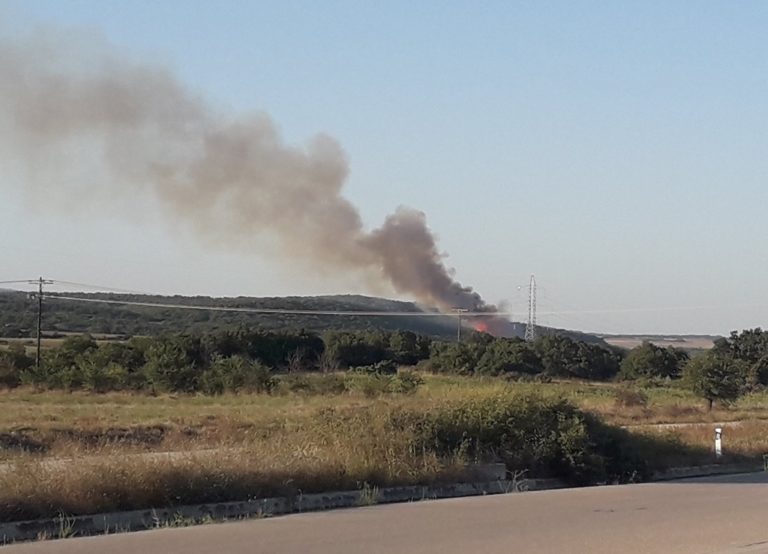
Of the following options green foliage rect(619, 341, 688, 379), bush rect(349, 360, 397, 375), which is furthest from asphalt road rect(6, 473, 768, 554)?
green foliage rect(619, 341, 688, 379)

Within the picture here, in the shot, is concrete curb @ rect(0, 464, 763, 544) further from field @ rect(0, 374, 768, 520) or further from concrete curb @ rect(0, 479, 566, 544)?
field @ rect(0, 374, 768, 520)

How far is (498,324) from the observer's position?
327 feet

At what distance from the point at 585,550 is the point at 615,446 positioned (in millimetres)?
9660

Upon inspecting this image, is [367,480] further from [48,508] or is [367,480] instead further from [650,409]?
[650,409]

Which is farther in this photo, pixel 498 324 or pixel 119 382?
pixel 498 324

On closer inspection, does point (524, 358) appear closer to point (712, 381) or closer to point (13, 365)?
point (712, 381)

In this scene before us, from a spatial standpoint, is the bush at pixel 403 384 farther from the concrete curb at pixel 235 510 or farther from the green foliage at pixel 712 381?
the concrete curb at pixel 235 510

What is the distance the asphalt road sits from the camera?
1083 centimetres

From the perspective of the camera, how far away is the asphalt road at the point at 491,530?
35.5 ft

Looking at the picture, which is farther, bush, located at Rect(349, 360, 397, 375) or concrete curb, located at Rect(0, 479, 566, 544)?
bush, located at Rect(349, 360, 397, 375)

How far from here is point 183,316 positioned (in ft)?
448

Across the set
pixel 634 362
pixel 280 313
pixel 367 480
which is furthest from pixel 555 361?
pixel 367 480

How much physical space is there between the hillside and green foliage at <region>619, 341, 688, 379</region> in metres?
19.1

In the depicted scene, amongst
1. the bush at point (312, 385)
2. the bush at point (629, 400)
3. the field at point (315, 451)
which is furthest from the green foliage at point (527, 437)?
the bush at point (312, 385)
